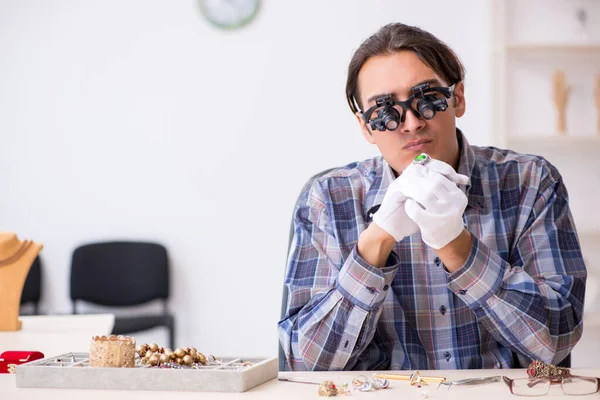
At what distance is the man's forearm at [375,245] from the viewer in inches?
58.7

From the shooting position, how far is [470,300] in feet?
4.96

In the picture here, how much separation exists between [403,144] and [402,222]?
258 millimetres

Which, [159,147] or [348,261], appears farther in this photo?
[159,147]

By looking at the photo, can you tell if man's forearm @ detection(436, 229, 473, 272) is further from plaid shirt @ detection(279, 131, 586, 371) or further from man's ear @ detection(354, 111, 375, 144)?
man's ear @ detection(354, 111, 375, 144)

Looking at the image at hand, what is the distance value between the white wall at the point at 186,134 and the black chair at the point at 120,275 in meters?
0.11

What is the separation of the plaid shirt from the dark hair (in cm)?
20

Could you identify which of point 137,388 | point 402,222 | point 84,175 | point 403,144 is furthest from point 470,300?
point 84,175

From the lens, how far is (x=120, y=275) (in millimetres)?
3986

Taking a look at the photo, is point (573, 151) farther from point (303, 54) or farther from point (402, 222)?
point (402, 222)

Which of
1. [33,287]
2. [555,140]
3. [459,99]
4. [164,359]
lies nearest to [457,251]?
[459,99]

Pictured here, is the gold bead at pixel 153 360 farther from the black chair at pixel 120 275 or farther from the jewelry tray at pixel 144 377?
the black chair at pixel 120 275

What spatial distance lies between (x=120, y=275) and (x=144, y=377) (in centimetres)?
288

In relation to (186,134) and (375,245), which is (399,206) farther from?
(186,134)

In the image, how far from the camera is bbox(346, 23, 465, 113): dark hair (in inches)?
67.8
